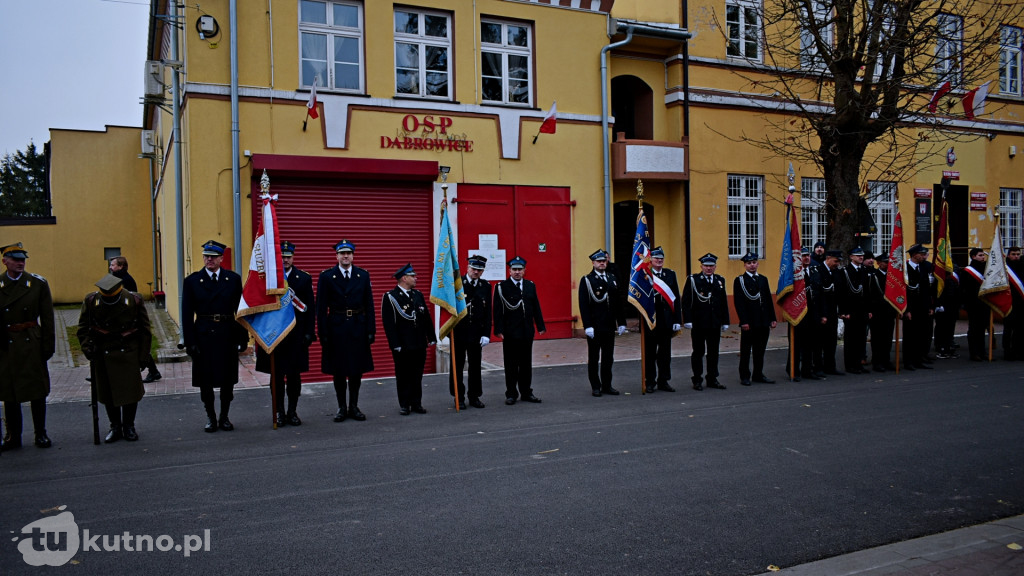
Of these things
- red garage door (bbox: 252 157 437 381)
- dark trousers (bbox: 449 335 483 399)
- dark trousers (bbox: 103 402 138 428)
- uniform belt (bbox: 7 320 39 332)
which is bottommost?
dark trousers (bbox: 103 402 138 428)

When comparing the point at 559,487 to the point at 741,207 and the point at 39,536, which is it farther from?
the point at 741,207

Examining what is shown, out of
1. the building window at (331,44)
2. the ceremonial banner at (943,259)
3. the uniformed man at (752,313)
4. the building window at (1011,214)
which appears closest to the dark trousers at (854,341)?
the uniformed man at (752,313)

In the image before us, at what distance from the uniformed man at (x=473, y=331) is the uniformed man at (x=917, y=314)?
24.4 ft

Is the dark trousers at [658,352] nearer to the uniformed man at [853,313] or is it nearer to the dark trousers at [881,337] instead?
the uniformed man at [853,313]

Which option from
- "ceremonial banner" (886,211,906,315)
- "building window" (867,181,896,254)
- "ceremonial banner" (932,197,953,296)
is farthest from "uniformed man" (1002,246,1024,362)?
"building window" (867,181,896,254)

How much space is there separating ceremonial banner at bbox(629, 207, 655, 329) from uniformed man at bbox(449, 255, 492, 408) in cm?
Result: 222

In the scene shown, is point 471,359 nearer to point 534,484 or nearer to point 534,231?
point 534,484

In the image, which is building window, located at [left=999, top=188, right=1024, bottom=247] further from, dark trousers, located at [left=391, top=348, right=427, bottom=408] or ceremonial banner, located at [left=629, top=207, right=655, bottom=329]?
dark trousers, located at [left=391, top=348, right=427, bottom=408]

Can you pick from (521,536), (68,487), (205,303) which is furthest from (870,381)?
(68,487)

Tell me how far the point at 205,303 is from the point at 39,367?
1724 millimetres

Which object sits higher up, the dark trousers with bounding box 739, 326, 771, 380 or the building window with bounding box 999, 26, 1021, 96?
the building window with bounding box 999, 26, 1021, 96

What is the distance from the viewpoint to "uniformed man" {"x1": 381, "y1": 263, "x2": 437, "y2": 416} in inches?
385

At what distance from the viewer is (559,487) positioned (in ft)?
20.8

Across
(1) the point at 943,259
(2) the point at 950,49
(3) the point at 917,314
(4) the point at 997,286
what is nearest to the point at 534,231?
(3) the point at 917,314
